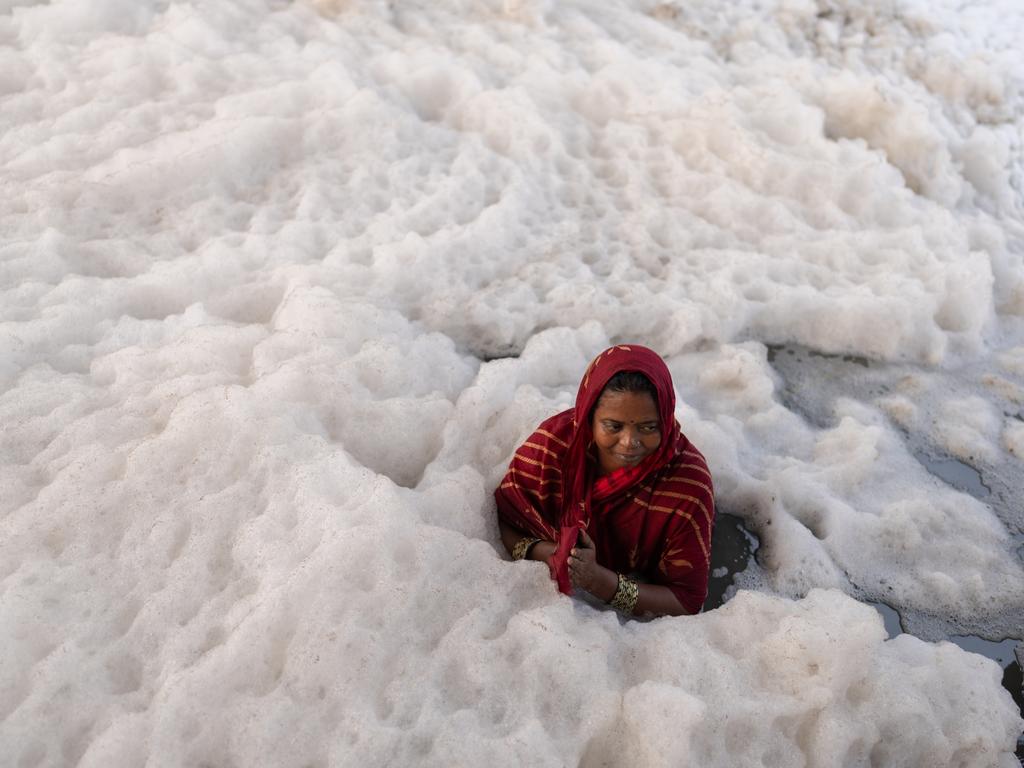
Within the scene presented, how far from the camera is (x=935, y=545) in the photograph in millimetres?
2533

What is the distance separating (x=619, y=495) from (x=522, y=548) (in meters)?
0.30

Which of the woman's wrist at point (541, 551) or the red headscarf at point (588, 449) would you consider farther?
the woman's wrist at point (541, 551)

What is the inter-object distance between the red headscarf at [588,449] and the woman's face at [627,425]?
0.02 meters

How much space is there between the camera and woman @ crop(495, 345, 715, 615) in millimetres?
2008

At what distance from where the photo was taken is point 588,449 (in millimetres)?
2168

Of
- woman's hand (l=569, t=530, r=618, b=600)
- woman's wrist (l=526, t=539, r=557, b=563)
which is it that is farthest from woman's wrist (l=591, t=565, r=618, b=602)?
woman's wrist (l=526, t=539, r=557, b=563)

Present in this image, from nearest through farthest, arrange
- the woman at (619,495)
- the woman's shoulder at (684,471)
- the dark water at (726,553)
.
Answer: the woman at (619,495) → the woman's shoulder at (684,471) → the dark water at (726,553)

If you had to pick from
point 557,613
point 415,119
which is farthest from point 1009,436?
point 415,119

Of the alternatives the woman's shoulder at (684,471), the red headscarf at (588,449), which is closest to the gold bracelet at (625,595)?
the red headscarf at (588,449)

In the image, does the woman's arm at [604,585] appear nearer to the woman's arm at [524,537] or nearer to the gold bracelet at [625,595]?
the gold bracelet at [625,595]

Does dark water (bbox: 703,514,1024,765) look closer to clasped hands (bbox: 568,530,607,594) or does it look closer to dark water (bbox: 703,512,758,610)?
dark water (bbox: 703,512,758,610)

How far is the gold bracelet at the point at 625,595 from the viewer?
2076mm

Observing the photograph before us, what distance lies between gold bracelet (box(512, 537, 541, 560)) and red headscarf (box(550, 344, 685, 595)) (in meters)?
0.08

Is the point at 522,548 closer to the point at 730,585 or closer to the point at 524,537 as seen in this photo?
the point at 524,537
